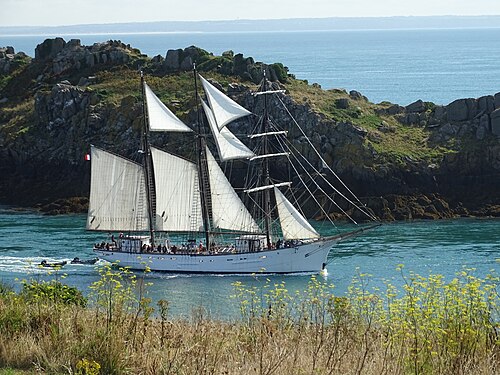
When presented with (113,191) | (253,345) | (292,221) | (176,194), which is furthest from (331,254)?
(253,345)

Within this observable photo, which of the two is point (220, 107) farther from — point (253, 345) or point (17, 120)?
point (253, 345)

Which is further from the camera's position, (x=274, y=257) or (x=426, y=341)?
(x=274, y=257)

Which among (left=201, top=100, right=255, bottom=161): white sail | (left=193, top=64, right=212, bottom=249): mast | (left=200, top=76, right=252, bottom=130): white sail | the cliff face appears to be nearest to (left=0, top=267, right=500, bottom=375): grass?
(left=200, top=76, right=252, bottom=130): white sail

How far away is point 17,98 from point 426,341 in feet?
273

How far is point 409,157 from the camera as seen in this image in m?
71.8

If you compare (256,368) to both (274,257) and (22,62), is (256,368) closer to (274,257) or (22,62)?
(274,257)

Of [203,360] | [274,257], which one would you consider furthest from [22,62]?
[203,360]

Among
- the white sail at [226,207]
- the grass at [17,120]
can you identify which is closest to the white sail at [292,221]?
the white sail at [226,207]

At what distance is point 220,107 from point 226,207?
5626 millimetres

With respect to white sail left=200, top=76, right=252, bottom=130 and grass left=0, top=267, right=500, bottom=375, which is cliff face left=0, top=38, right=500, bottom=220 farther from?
grass left=0, top=267, right=500, bottom=375

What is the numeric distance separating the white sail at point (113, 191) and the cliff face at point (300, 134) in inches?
598

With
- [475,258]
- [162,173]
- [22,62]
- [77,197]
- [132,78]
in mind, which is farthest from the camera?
[22,62]

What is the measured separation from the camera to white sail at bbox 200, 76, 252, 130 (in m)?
55.1

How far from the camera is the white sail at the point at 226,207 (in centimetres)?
5584
